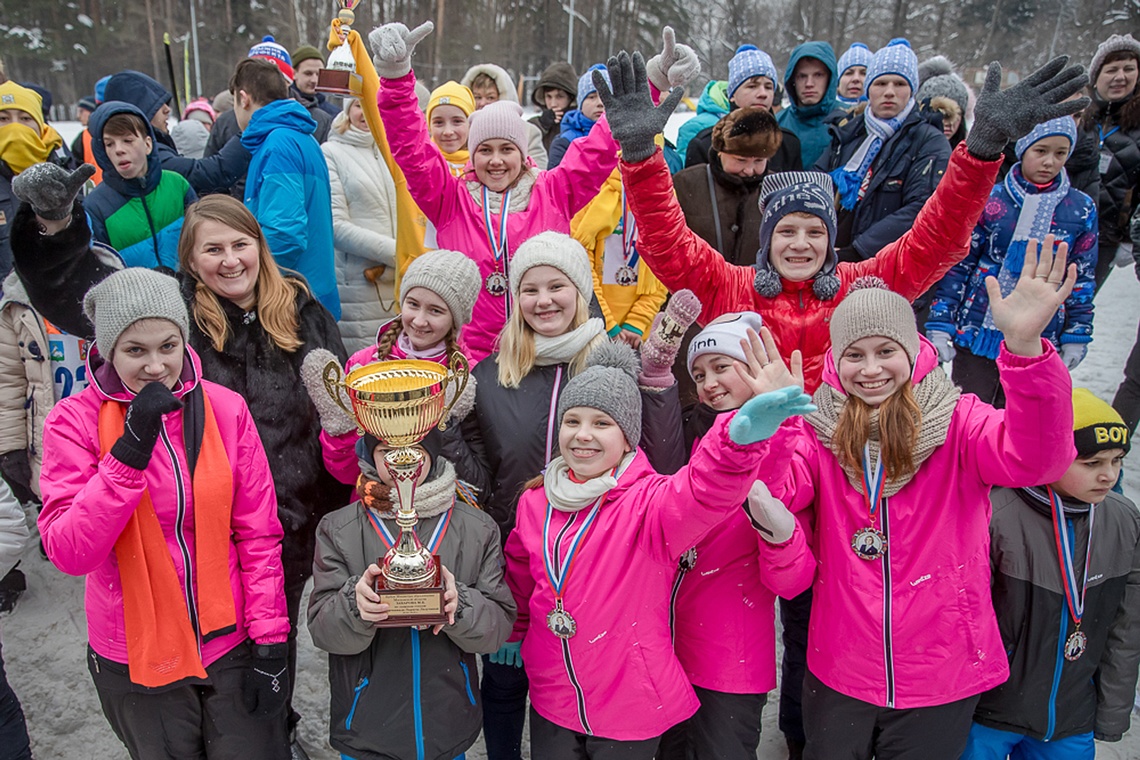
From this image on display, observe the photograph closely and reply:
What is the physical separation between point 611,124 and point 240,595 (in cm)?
196

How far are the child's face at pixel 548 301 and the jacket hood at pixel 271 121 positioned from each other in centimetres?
190

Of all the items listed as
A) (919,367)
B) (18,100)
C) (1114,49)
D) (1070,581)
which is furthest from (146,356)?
(1114,49)

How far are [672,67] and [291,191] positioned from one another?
1904 millimetres

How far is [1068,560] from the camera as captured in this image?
240 cm

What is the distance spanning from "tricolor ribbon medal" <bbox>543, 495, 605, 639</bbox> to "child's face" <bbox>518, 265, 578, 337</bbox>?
72 cm

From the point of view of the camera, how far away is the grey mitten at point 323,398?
8.51ft

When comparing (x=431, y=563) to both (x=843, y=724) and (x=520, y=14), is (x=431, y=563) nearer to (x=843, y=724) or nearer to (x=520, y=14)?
(x=843, y=724)

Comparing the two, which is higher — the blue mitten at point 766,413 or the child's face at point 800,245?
the child's face at point 800,245

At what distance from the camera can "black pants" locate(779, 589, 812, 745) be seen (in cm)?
279

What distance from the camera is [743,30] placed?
3259 cm

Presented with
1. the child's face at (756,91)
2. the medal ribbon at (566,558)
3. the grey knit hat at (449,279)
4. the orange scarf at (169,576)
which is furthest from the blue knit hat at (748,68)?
the orange scarf at (169,576)

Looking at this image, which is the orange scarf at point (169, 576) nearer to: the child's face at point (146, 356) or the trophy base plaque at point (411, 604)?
the child's face at point (146, 356)

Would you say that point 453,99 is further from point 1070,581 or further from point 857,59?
point 1070,581

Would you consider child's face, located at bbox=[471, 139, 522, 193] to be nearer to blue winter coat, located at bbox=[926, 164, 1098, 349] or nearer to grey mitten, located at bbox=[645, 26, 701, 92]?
grey mitten, located at bbox=[645, 26, 701, 92]
